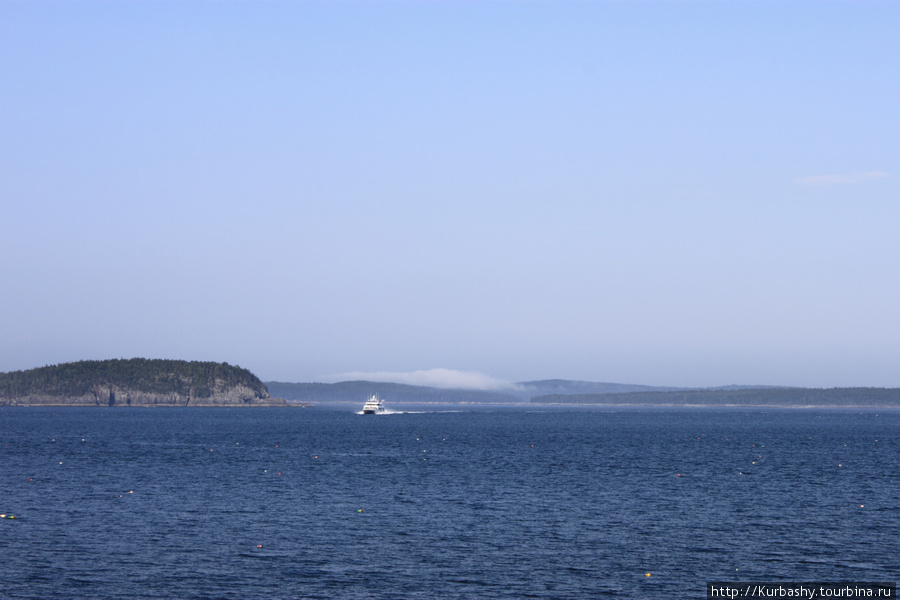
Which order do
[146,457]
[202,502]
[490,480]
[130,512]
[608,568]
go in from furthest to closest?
[146,457] → [490,480] → [202,502] → [130,512] → [608,568]

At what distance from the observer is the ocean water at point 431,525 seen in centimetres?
4278

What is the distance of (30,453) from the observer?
363 ft

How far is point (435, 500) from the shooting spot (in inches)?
2687

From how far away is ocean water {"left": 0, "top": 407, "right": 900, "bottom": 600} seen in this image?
4278 cm

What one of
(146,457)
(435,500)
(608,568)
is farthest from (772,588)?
(146,457)

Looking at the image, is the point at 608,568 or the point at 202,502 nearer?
the point at 608,568

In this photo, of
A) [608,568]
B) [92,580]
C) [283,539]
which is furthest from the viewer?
[283,539]

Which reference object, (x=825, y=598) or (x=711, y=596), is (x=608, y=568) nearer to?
(x=711, y=596)

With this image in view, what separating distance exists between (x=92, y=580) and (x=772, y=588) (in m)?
32.2

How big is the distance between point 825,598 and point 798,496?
3496 cm

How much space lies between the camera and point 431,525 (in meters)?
57.2

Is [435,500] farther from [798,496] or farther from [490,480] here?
[798,496]

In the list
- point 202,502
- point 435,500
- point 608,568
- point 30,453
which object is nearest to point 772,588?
point 608,568

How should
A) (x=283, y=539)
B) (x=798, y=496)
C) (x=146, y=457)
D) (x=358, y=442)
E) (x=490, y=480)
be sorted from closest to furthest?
(x=283, y=539), (x=798, y=496), (x=490, y=480), (x=146, y=457), (x=358, y=442)
